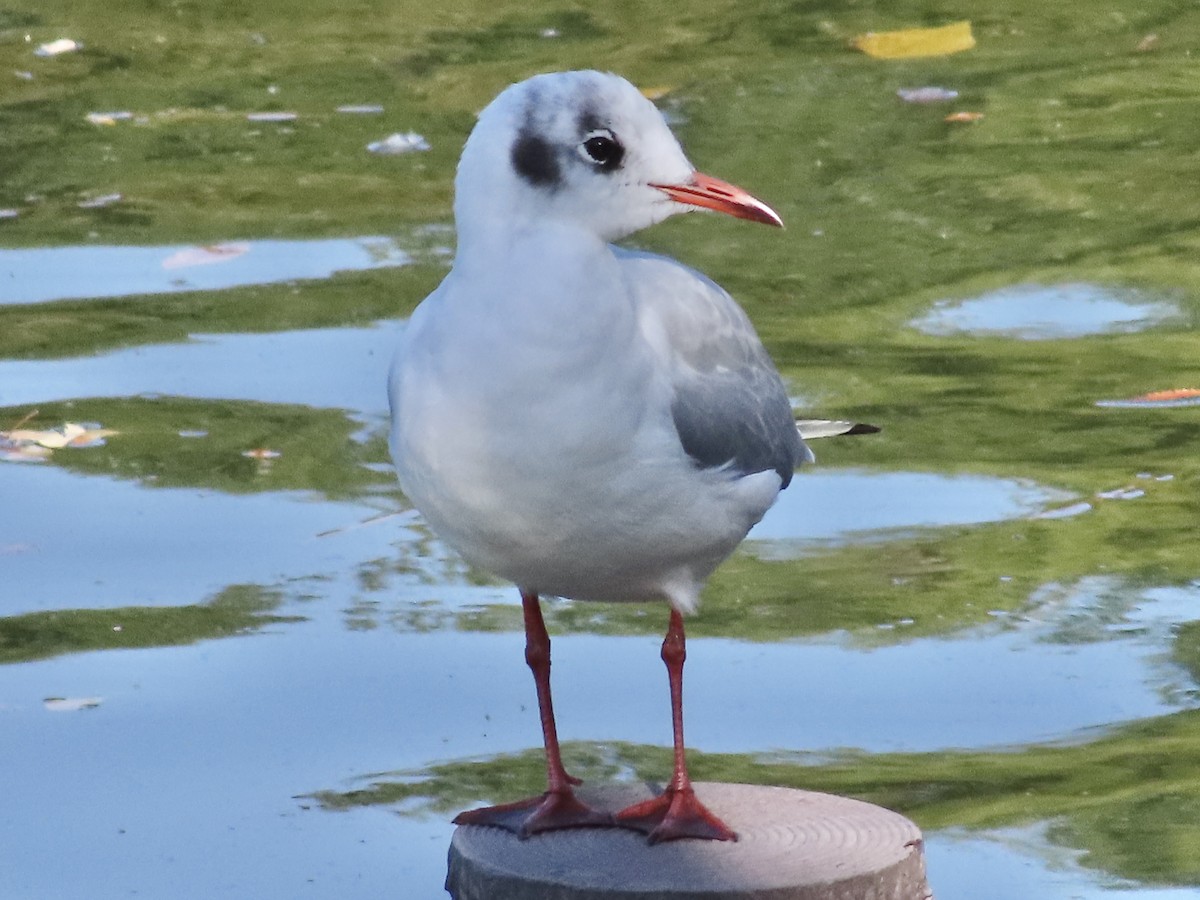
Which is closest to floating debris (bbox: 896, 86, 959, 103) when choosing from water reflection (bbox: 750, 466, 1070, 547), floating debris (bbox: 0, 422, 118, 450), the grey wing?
water reflection (bbox: 750, 466, 1070, 547)

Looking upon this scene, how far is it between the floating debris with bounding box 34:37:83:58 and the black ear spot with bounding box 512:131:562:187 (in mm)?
8214

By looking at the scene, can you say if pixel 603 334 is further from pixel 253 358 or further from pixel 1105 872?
pixel 253 358

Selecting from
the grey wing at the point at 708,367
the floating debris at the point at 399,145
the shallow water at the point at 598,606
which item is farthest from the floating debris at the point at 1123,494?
the floating debris at the point at 399,145

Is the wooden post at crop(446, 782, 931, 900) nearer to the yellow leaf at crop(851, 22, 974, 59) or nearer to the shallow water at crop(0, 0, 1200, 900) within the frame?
the shallow water at crop(0, 0, 1200, 900)

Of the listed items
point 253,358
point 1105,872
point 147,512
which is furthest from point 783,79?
point 1105,872

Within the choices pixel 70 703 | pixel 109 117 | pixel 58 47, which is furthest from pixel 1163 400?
pixel 58 47

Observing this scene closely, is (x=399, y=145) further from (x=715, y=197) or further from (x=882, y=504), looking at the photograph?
(x=715, y=197)

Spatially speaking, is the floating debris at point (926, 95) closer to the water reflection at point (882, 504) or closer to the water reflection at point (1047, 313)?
the water reflection at point (1047, 313)

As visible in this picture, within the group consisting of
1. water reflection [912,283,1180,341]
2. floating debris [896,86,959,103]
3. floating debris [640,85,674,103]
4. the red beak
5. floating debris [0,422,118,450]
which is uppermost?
the red beak

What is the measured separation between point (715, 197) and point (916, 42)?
25.0 feet

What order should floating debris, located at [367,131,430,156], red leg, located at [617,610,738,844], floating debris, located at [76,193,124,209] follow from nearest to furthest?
1. red leg, located at [617,610,738,844]
2. floating debris, located at [76,193,124,209]
3. floating debris, located at [367,131,430,156]

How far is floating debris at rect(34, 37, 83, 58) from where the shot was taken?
37.0 feet

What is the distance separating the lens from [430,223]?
29.5 feet

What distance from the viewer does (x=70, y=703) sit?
211 inches
